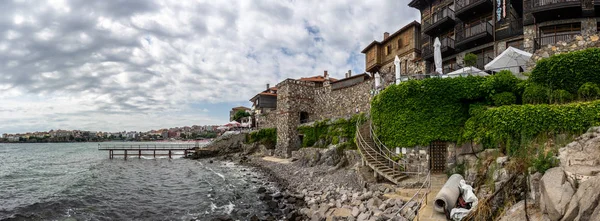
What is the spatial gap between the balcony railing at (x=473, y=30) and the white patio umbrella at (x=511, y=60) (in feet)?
24.5

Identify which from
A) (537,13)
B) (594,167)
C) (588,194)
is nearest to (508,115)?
(594,167)

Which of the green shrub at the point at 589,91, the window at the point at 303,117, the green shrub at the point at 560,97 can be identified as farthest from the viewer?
the window at the point at 303,117

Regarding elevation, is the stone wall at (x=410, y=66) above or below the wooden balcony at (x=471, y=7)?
below

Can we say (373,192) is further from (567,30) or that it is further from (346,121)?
(567,30)

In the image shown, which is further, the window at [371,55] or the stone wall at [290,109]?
the window at [371,55]

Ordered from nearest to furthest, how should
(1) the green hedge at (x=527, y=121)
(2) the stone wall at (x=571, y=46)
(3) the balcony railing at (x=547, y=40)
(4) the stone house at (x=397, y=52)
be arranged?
(1) the green hedge at (x=527, y=121)
(2) the stone wall at (x=571, y=46)
(3) the balcony railing at (x=547, y=40)
(4) the stone house at (x=397, y=52)

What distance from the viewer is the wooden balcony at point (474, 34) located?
25.0 m

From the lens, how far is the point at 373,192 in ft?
50.2

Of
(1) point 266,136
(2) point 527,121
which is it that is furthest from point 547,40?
(1) point 266,136

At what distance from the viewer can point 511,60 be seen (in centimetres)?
1822

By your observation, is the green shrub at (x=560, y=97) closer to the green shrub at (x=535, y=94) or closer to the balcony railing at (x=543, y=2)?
the green shrub at (x=535, y=94)

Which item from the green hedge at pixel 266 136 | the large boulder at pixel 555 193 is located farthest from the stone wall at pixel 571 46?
the green hedge at pixel 266 136

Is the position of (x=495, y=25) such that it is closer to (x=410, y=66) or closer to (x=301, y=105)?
(x=410, y=66)

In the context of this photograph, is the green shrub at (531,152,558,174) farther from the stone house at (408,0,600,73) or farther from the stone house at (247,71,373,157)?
the stone house at (247,71,373,157)
